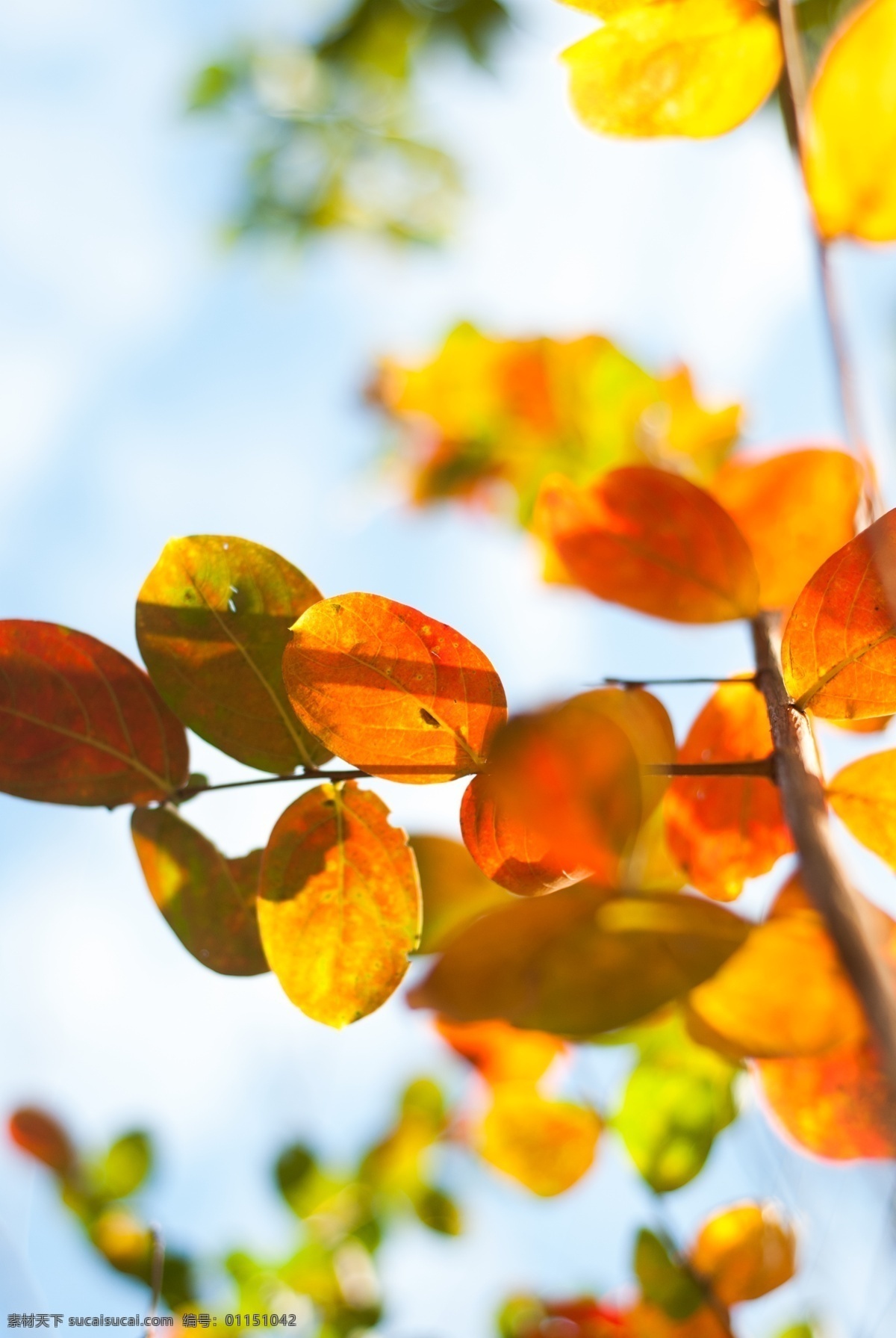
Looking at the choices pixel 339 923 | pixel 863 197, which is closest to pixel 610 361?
pixel 863 197

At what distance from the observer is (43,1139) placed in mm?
1008

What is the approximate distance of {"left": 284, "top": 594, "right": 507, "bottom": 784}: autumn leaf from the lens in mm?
438

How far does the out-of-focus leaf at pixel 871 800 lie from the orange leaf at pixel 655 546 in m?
0.14

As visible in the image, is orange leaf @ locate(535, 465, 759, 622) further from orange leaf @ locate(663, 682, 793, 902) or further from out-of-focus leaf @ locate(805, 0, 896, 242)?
out-of-focus leaf @ locate(805, 0, 896, 242)

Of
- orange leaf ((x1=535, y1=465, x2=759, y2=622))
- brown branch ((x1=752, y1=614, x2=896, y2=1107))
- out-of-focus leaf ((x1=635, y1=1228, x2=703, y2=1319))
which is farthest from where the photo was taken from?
out-of-focus leaf ((x1=635, y1=1228, x2=703, y2=1319))

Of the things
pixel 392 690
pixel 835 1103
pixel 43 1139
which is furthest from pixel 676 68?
pixel 43 1139


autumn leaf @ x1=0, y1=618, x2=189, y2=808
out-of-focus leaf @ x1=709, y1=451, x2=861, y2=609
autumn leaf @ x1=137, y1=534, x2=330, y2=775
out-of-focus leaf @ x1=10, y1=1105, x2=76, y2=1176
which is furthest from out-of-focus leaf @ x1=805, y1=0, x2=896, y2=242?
out-of-focus leaf @ x1=10, y1=1105, x2=76, y2=1176

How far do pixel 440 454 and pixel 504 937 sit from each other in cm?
89

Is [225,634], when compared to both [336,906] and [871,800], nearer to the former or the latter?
[336,906]

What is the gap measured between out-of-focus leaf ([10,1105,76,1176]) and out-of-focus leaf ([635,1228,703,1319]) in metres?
0.65

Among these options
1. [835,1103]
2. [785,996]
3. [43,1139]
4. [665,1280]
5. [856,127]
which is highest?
[856,127]

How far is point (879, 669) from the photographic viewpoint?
1.48 ft

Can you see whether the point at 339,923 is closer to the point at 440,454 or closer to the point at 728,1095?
the point at 728,1095

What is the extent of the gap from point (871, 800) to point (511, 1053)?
1.55 feet
